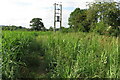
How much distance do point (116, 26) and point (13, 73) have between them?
15865 mm

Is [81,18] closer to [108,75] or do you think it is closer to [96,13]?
[96,13]

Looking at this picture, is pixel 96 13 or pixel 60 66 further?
pixel 96 13

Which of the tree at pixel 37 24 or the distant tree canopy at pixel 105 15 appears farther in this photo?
the tree at pixel 37 24

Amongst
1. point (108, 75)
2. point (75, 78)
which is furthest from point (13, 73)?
point (108, 75)

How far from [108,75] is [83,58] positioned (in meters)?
0.61

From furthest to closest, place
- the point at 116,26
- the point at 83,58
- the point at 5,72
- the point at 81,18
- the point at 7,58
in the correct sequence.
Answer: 1. the point at 81,18
2. the point at 116,26
3. the point at 83,58
4. the point at 7,58
5. the point at 5,72

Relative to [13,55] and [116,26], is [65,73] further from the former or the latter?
[116,26]

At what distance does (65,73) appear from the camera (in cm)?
284

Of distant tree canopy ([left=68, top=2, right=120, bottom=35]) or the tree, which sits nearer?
distant tree canopy ([left=68, top=2, right=120, bottom=35])

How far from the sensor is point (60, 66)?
3.04 m

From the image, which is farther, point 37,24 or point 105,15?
point 37,24

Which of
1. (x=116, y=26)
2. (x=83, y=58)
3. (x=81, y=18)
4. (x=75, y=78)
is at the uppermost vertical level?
(x=81, y=18)

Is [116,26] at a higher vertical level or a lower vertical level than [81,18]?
lower

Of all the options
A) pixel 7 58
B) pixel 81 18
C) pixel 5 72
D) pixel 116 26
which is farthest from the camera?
pixel 81 18
